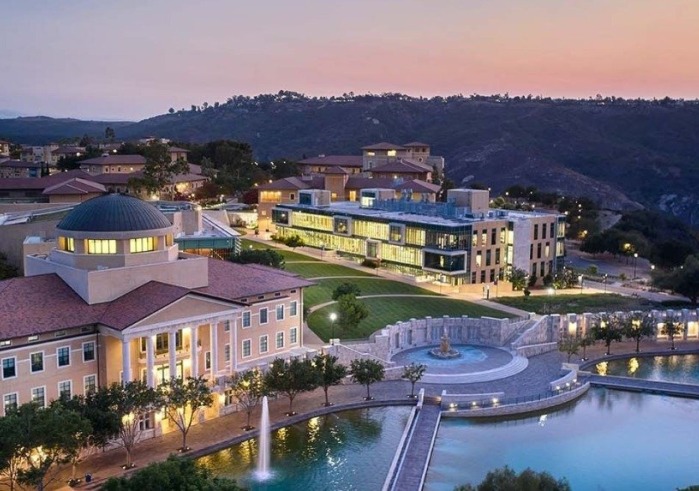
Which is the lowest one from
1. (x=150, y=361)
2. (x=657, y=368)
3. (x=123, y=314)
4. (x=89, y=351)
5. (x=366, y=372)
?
(x=657, y=368)

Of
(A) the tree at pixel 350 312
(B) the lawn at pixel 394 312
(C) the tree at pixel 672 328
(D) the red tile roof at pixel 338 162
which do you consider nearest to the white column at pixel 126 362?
(B) the lawn at pixel 394 312

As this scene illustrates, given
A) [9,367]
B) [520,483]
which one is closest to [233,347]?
[9,367]

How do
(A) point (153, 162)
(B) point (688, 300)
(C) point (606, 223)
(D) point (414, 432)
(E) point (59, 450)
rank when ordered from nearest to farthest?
(E) point (59, 450)
(D) point (414, 432)
(B) point (688, 300)
(A) point (153, 162)
(C) point (606, 223)

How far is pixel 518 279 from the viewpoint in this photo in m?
81.1

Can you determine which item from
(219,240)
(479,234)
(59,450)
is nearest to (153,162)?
(219,240)

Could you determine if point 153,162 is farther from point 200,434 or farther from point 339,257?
point 200,434

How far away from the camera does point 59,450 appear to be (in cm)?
3394

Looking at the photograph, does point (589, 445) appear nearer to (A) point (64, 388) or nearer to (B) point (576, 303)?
(A) point (64, 388)

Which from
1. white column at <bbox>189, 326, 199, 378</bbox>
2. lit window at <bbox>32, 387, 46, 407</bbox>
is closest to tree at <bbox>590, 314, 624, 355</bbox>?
white column at <bbox>189, 326, 199, 378</bbox>

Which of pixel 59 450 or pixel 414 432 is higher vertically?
pixel 59 450

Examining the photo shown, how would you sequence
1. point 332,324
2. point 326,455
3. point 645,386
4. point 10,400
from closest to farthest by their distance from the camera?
point 10,400 < point 326,455 < point 645,386 < point 332,324

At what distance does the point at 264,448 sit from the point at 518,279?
47.5m

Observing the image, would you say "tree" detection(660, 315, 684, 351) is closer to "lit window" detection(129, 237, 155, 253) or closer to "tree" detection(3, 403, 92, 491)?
"lit window" detection(129, 237, 155, 253)

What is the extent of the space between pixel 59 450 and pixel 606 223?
118 m
